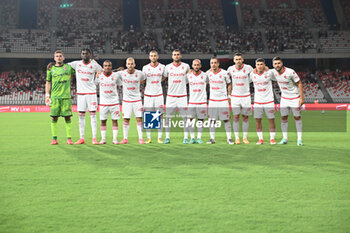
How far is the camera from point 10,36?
124ft

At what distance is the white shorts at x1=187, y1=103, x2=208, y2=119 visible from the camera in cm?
922

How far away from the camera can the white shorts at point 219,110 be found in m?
9.25

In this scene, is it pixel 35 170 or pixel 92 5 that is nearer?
pixel 35 170

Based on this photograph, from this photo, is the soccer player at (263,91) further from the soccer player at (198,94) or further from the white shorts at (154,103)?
the white shorts at (154,103)

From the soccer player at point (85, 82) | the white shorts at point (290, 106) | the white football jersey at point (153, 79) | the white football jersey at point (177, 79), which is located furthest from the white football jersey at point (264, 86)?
the soccer player at point (85, 82)

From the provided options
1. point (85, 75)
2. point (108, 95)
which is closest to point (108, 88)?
point (108, 95)

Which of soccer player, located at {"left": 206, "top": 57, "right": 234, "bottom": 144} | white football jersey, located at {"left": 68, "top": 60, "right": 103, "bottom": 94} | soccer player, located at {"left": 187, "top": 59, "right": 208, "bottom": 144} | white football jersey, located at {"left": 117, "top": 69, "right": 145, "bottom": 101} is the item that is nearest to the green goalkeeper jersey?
white football jersey, located at {"left": 68, "top": 60, "right": 103, "bottom": 94}

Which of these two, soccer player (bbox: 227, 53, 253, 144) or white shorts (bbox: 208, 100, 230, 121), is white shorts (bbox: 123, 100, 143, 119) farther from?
soccer player (bbox: 227, 53, 253, 144)

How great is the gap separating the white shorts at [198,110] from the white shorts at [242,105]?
0.78 metres

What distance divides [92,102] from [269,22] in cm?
3789

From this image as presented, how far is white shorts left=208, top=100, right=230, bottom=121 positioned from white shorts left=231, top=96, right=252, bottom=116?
0.86 ft

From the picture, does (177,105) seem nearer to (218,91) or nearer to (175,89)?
(175,89)

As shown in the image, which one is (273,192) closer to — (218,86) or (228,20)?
(218,86)

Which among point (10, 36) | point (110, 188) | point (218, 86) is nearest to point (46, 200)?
point (110, 188)
